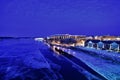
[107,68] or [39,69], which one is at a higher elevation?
[39,69]

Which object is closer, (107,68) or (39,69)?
(39,69)

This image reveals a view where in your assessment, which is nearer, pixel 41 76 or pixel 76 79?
pixel 76 79

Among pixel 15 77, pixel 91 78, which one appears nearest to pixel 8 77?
pixel 15 77

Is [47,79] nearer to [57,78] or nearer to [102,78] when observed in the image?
[57,78]

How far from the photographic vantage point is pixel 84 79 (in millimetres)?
22891

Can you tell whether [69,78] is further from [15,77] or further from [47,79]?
[15,77]

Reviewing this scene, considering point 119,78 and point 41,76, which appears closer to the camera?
point 119,78

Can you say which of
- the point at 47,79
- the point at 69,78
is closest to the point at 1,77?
the point at 47,79

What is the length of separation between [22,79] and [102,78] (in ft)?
23.6

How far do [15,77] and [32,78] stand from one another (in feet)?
5.88

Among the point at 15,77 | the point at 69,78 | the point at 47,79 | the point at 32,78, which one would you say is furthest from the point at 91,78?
the point at 15,77

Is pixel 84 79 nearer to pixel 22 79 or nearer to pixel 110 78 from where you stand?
pixel 110 78

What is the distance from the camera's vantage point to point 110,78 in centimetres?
2267

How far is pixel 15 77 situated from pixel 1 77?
1.35m
